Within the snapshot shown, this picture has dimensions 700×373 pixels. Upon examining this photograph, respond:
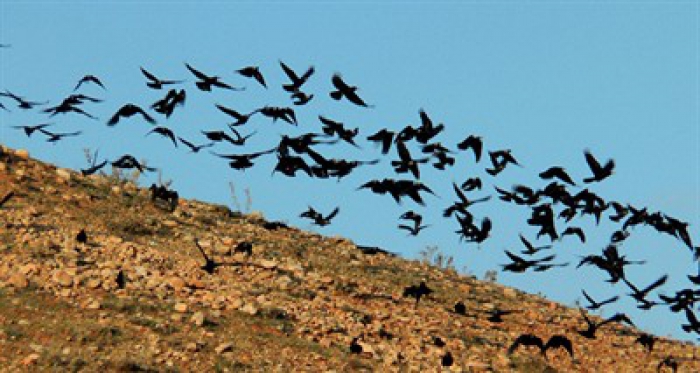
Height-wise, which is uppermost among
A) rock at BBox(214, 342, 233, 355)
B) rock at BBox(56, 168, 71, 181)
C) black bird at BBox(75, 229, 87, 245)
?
rock at BBox(56, 168, 71, 181)

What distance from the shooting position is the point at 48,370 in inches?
419

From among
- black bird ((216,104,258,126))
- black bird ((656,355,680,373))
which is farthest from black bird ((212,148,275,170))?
black bird ((656,355,680,373))

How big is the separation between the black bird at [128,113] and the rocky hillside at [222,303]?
2212 millimetres

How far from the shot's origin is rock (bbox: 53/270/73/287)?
1270 cm

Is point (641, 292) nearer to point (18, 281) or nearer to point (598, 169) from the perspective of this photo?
point (598, 169)

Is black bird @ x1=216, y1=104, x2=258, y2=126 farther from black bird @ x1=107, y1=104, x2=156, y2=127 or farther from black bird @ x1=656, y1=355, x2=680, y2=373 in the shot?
black bird @ x1=656, y1=355, x2=680, y2=373

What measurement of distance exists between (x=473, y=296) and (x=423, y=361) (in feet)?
13.6

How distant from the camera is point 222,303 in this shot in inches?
508

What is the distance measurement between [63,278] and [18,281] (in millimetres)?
518

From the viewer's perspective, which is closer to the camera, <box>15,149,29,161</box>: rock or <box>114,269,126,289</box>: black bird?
<box>114,269,126,289</box>: black bird

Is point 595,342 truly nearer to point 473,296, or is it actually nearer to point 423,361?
point 473,296

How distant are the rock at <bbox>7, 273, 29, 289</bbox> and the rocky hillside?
14 mm

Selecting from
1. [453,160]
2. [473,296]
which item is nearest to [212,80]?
[453,160]

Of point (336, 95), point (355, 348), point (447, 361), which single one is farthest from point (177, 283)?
point (336, 95)
